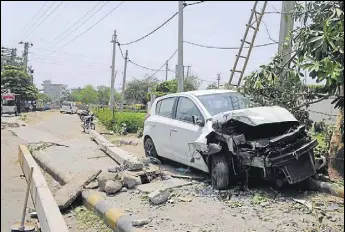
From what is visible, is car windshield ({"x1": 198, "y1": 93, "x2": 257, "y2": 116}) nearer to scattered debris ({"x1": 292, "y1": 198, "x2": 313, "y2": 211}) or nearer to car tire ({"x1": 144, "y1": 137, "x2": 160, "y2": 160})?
car tire ({"x1": 144, "y1": 137, "x2": 160, "y2": 160})

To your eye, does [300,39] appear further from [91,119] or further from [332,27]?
[91,119]

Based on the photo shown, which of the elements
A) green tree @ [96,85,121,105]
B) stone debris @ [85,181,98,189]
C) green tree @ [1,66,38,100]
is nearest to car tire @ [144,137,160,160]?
stone debris @ [85,181,98,189]

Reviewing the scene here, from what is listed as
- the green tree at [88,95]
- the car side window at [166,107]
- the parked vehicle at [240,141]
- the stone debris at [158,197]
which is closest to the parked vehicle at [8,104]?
the car side window at [166,107]

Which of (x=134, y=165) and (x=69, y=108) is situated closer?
(x=134, y=165)

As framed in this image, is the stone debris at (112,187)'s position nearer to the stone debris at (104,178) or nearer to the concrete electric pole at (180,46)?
the stone debris at (104,178)

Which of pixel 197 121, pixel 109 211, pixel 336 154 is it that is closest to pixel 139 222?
pixel 109 211

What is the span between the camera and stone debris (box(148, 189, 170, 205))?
565 cm

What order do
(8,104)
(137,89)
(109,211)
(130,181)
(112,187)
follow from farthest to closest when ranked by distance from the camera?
(137,89), (8,104), (130,181), (112,187), (109,211)

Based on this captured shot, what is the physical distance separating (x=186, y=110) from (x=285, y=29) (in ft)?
7.78

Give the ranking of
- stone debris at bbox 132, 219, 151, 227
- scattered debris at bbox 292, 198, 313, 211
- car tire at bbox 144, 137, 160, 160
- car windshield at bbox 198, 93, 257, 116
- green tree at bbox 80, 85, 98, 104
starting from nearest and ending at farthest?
stone debris at bbox 132, 219, 151, 227, scattered debris at bbox 292, 198, 313, 211, car windshield at bbox 198, 93, 257, 116, car tire at bbox 144, 137, 160, 160, green tree at bbox 80, 85, 98, 104

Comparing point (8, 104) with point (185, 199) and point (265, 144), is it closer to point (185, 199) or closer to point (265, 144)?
point (185, 199)

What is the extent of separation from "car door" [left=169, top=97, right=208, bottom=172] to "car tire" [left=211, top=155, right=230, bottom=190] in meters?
0.48

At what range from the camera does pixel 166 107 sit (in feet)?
27.6

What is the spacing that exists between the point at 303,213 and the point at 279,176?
755mm
